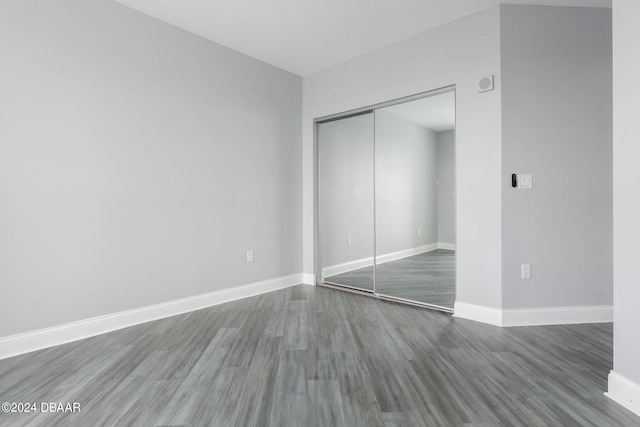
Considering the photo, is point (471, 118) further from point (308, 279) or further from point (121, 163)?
point (121, 163)

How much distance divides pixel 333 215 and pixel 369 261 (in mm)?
726

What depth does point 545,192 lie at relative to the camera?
8.92 ft

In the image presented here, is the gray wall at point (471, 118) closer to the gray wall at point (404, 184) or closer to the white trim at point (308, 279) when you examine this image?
the gray wall at point (404, 184)

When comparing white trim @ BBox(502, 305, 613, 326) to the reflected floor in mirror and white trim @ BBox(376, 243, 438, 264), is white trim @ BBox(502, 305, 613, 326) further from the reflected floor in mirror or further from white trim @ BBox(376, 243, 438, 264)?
white trim @ BBox(376, 243, 438, 264)

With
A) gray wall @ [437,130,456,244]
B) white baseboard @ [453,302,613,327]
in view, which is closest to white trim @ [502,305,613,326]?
white baseboard @ [453,302,613,327]

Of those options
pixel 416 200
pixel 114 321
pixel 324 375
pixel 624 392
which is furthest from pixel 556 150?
pixel 114 321

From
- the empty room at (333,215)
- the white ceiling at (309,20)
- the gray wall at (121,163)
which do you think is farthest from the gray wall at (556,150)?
the gray wall at (121,163)

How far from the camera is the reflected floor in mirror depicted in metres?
3.11

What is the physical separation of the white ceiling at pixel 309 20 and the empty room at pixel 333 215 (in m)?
0.03

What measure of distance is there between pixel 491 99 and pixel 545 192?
0.89m

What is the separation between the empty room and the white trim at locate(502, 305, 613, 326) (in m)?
0.04

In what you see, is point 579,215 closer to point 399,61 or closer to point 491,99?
point 491,99

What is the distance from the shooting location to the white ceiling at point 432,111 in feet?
10.0

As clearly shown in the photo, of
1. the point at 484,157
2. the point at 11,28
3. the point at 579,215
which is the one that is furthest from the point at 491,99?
the point at 11,28
